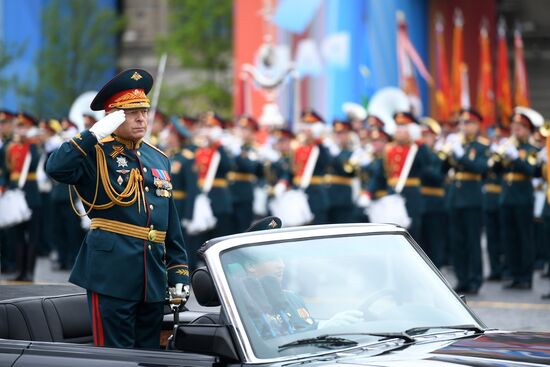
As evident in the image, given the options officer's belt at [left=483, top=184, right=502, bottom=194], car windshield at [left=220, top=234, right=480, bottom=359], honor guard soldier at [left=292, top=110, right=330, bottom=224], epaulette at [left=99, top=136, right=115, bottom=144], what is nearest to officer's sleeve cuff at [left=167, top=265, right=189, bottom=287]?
epaulette at [left=99, top=136, right=115, bottom=144]

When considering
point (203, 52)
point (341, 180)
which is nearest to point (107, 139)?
point (341, 180)

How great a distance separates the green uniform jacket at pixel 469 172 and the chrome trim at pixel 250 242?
962 cm

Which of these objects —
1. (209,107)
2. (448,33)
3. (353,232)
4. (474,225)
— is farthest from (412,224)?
(209,107)

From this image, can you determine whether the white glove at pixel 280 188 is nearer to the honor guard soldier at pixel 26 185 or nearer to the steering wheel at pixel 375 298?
the honor guard soldier at pixel 26 185

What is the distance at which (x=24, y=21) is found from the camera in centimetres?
4497

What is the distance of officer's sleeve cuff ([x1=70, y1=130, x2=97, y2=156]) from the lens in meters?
5.81

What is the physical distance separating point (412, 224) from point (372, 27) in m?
16.2

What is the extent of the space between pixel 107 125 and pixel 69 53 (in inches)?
1567

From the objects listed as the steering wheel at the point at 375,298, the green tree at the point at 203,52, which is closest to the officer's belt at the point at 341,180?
the steering wheel at the point at 375,298

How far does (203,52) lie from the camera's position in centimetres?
4728

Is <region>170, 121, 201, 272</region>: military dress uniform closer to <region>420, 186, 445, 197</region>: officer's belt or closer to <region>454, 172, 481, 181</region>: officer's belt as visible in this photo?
<region>420, 186, 445, 197</region>: officer's belt

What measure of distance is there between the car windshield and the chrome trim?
23 mm

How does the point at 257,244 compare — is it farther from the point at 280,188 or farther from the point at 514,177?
the point at 280,188

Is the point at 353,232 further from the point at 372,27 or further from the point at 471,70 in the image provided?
the point at 471,70
